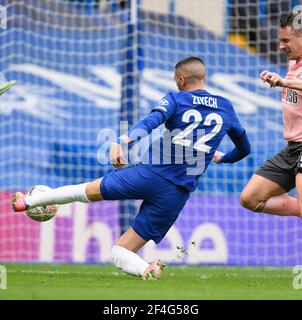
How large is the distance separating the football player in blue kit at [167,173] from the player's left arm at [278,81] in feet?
1.42

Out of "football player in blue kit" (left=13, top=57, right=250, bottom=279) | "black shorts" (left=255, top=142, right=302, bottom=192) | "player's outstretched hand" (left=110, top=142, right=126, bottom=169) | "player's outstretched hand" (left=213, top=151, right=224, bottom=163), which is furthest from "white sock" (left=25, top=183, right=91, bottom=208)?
"black shorts" (left=255, top=142, right=302, bottom=192)

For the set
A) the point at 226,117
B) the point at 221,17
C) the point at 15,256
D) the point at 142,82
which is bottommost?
the point at 15,256

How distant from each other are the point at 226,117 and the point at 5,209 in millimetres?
4476

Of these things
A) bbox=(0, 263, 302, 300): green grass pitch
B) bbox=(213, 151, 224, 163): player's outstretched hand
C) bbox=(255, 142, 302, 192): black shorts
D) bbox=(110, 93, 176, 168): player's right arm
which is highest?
bbox=(110, 93, 176, 168): player's right arm

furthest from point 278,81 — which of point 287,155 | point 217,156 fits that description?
point 217,156

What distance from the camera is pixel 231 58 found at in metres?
12.7

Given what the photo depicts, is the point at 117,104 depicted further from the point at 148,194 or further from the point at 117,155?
the point at 117,155

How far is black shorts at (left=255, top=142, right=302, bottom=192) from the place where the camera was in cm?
771

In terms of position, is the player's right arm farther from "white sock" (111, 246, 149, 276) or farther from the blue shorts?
"white sock" (111, 246, 149, 276)

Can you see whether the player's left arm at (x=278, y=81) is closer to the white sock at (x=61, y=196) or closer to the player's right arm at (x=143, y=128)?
the player's right arm at (x=143, y=128)

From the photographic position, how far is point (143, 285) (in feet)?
22.3

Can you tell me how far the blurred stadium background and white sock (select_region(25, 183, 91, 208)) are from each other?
361 cm
